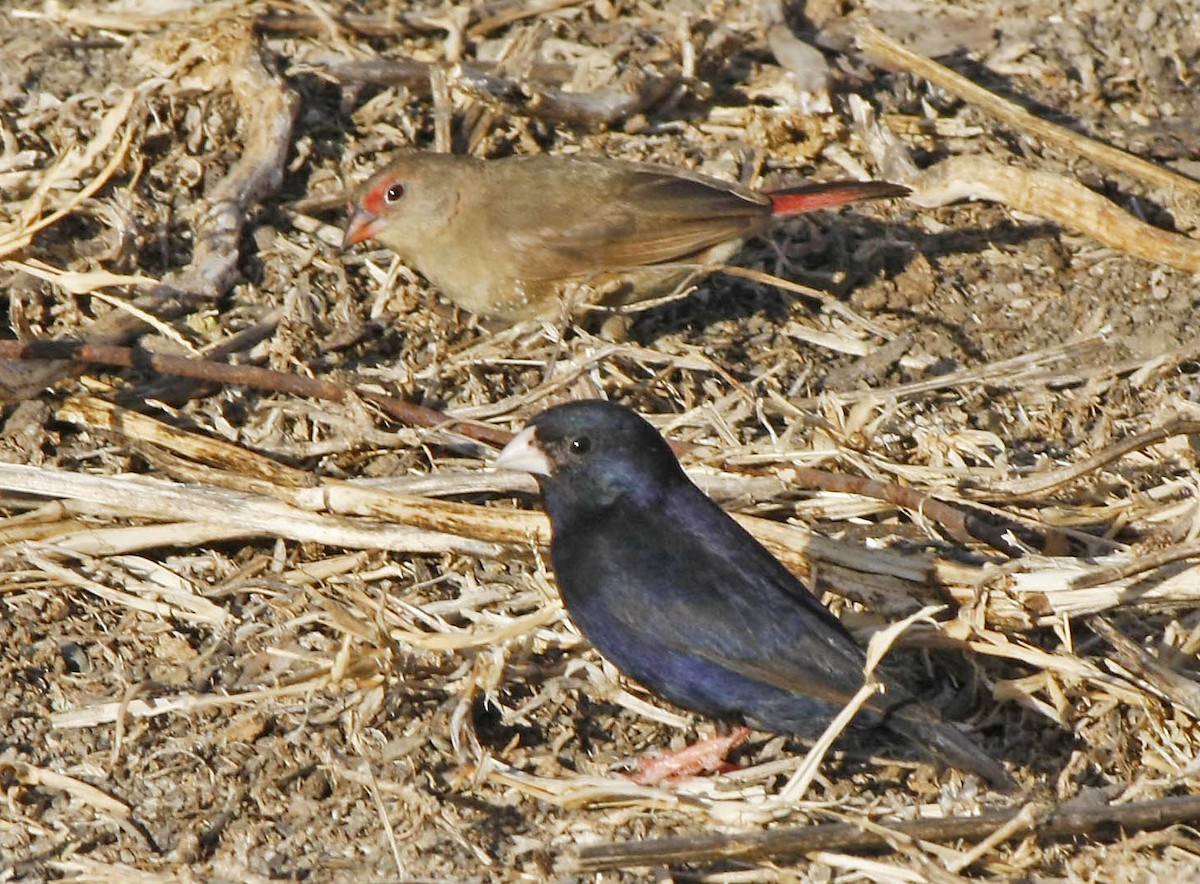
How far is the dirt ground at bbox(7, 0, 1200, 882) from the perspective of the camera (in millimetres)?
5023

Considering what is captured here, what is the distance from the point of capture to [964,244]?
736cm

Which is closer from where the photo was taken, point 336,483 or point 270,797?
point 270,797

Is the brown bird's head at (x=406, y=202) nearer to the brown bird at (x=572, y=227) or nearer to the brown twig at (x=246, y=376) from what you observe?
the brown bird at (x=572, y=227)

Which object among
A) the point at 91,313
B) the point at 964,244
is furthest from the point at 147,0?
the point at 964,244

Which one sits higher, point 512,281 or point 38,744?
point 512,281

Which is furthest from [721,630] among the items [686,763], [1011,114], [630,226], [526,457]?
[1011,114]

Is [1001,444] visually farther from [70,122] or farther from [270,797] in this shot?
[70,122]

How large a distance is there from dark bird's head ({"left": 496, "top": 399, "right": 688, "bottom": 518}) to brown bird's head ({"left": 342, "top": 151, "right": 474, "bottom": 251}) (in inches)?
72.8

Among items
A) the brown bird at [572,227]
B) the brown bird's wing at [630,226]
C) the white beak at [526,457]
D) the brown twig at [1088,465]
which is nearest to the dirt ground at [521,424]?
the brown twig at [1088,465]

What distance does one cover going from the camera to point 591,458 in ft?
17.5

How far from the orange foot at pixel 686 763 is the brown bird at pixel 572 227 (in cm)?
216

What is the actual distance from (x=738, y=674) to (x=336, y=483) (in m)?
1.59

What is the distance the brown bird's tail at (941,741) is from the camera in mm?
4906

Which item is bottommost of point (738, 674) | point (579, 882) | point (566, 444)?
point (579, 882)
